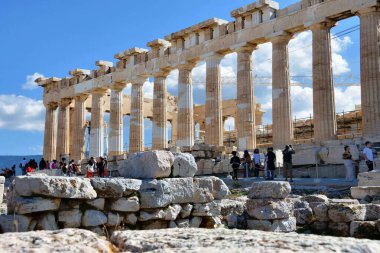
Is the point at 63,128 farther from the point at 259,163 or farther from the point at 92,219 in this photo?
the point at 92,219

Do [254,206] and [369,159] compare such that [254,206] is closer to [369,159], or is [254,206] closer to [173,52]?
[369,159]

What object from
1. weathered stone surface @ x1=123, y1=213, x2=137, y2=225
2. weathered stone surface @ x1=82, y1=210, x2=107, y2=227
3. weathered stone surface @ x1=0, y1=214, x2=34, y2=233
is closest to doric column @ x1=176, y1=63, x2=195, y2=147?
weathered stone surface @ x1=123, y1=213, x2=137, y2=225

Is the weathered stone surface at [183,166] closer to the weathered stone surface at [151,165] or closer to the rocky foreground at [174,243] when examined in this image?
the weathered stone surface at [151,165]

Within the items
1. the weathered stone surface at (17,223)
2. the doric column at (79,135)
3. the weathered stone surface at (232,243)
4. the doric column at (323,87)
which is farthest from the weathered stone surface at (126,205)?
the doric column at (79,135)

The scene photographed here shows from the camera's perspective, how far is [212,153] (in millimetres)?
24875

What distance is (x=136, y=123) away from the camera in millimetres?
32500

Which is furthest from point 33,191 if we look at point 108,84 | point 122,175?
point 108,84

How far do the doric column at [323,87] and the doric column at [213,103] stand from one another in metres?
6.28

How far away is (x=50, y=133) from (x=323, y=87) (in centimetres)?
2423

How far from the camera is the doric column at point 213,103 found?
27.6 meters

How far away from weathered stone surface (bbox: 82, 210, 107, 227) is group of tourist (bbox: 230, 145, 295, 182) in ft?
37.8

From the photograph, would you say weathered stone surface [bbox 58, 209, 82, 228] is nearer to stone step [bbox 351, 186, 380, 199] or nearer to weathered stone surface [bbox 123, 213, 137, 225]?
weathered stone surface [bbox 123, 213, 137, 225]

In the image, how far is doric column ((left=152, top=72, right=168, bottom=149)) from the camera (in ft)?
101

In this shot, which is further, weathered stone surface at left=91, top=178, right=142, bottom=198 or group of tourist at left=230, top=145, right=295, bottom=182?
group of tourist at left=230, top=145, right=295, bottom=182
